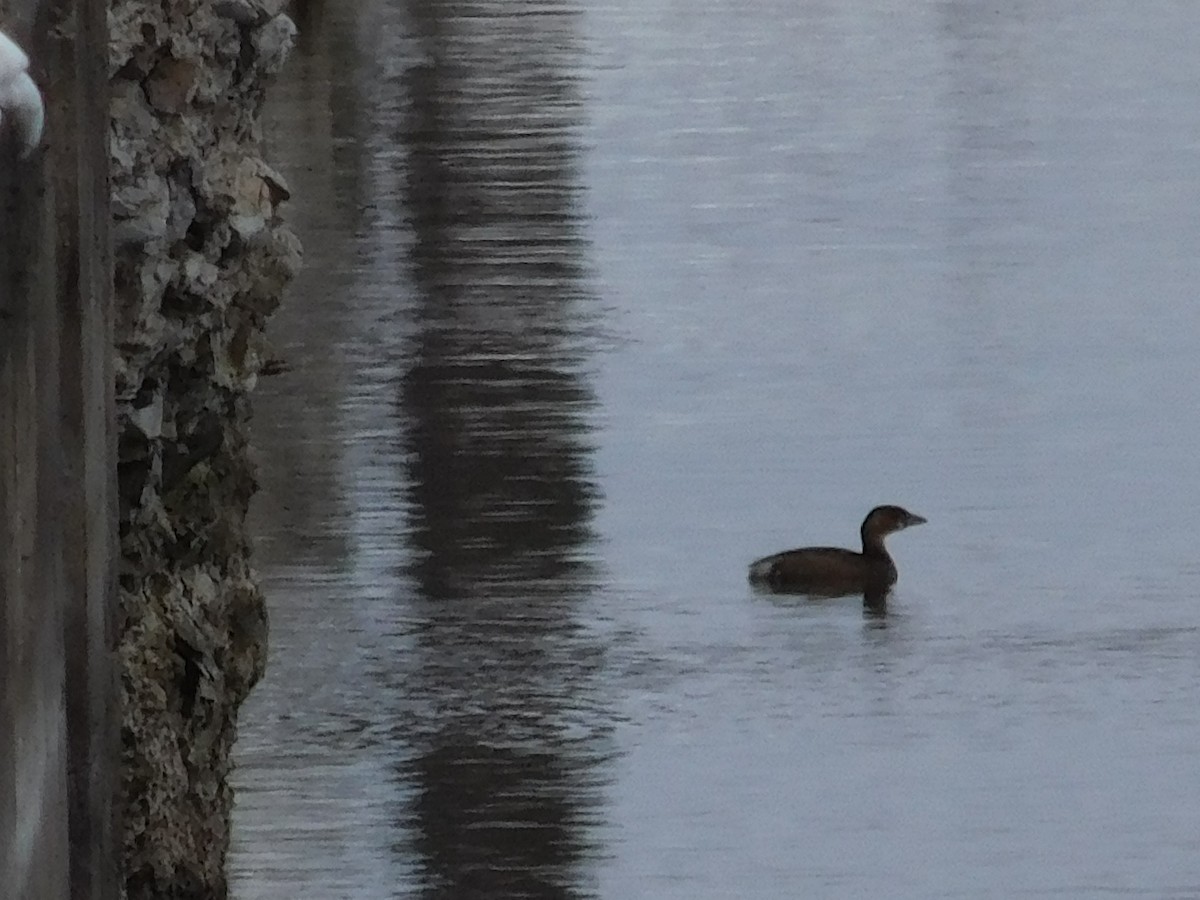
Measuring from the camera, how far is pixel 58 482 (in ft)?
8.36

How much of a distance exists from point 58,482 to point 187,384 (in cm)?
104

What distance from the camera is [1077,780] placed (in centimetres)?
528

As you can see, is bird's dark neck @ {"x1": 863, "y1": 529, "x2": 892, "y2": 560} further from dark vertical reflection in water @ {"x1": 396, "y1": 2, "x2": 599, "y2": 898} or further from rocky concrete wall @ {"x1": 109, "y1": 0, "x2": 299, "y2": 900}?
rocky concrete wall @ {"x1": 109, "y1": 0, "x2": 299, "y2": 900}

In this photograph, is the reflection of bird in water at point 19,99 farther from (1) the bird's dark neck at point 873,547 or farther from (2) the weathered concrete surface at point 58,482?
(1) the bird's dark neck at point 873,547

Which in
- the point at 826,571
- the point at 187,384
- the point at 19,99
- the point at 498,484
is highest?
the point at 19,99

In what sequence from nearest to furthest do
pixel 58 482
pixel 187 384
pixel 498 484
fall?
pixel 58 482, pixel 187 384, pixel 498 484

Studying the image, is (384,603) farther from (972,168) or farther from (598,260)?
(972,168)

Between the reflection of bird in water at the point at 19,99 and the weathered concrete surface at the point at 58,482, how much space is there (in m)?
0.07

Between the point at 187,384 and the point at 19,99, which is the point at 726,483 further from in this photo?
the point at 19,99

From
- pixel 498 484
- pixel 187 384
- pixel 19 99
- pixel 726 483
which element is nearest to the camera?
pixel 19 99

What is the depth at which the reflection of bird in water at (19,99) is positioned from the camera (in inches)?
82.6

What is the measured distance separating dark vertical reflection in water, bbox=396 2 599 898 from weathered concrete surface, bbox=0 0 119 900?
6.76 ft

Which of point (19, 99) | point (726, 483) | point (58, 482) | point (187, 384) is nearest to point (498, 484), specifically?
point (726, 483)

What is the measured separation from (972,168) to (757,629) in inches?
184
